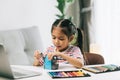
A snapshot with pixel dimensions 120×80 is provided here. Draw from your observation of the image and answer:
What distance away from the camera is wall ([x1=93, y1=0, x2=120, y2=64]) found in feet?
8.11

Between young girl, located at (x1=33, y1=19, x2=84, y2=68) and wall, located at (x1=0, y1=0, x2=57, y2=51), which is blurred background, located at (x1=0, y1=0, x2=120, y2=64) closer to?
wall, located at (x1=0, y1=0, x2=57, y2=51)

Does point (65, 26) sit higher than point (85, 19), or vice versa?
point (65, 26)

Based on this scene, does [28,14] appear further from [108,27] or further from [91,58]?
[91,58]

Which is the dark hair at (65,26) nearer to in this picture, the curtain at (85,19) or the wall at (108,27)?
the wall at (108,27)

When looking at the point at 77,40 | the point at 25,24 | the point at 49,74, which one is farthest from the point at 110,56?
the point at 49,74

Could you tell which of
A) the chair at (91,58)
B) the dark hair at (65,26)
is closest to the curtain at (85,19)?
the chair at (91,58)

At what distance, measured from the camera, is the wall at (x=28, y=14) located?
2945 mm

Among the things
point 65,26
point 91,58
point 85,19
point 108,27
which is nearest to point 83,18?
point 85,19

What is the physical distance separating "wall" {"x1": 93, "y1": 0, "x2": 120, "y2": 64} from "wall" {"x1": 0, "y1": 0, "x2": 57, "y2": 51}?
0.66m

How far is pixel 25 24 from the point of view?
10.00ft

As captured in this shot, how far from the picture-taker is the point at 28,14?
307 cm

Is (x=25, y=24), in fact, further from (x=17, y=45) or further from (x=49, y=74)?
(x=49, y=74)

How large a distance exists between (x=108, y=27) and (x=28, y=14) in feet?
3.46

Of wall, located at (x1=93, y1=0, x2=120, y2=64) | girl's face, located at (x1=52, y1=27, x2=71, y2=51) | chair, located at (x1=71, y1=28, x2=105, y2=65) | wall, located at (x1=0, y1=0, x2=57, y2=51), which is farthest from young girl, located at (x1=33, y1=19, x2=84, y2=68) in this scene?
wall, located at (x1=0, y1=0, x2=57, y2=51)
